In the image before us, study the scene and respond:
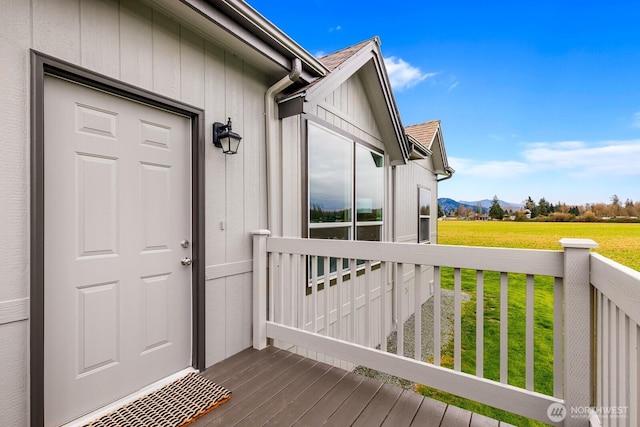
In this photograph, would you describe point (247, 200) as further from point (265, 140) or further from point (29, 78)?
point (29, 78)

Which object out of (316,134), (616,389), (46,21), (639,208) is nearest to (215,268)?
(46,21)

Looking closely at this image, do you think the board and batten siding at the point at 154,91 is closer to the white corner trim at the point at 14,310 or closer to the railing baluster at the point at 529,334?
the white corner trim at the point at 14,310

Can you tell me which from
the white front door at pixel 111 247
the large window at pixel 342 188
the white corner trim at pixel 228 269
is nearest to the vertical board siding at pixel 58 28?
the white front door at pixel 111 247

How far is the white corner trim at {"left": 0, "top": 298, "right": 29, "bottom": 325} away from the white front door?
0.15m

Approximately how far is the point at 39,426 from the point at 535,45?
12.3 meters

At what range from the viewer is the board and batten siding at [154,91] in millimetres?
1493

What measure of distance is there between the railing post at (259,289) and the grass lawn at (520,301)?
223 centimetres

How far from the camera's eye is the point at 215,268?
2.50 meters

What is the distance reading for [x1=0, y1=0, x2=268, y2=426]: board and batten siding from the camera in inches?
58.8

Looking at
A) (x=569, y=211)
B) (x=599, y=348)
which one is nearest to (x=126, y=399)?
(x=599, y=348)

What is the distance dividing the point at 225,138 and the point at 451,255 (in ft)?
6.48

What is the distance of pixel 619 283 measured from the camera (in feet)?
3.49

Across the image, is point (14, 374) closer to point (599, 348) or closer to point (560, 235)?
point (599, 348)

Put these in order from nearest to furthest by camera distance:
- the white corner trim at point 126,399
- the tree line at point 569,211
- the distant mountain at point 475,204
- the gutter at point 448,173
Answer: the white corner trim at point 126,399 → the tree line at point 569,211 → the distant mountain at point 475,204 → the gutter at point 448,173
